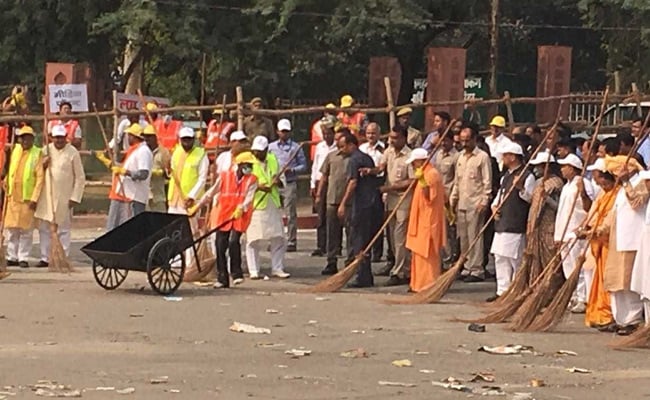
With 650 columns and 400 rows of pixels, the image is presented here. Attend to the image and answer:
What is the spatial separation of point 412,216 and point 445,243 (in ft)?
1.91

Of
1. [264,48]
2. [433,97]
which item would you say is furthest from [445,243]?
[264,48]

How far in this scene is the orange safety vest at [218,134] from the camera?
1919 cm

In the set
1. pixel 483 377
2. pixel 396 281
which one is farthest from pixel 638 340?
pixel 396 281

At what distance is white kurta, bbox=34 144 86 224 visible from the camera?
59.7 ft

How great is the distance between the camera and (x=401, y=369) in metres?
11.2

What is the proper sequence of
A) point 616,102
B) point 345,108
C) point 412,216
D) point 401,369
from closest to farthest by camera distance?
point 401,369
point 412,216
point 345,108
point 616,102

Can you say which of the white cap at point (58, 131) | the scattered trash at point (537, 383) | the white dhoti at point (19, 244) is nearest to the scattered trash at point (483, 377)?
the scattered trash at point (537, 383)

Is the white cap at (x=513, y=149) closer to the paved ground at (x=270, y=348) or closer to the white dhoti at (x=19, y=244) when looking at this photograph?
the paved ground at (x=270, y=348)

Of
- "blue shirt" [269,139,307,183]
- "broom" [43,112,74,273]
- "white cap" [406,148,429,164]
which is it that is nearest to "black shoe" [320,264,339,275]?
"blue shirt" [269,139,307,183]

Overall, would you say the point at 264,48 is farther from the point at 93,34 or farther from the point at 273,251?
the point at 273,251

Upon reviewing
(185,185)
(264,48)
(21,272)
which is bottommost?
(21,272)

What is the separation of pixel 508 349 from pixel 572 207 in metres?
2.33

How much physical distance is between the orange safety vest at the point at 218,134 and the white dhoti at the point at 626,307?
7.19 m

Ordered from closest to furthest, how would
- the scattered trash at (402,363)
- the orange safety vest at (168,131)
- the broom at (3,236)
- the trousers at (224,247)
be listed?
the scattered trash at (402,363), the trousers at (224,247), the broom at (3,236), the orange safety vest at (168,131)
